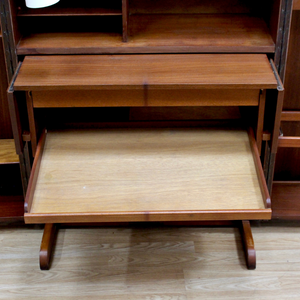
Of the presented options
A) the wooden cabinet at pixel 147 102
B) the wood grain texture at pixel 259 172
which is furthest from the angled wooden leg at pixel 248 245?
the wood grain texture at pixel 259 172

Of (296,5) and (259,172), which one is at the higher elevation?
(296,5)

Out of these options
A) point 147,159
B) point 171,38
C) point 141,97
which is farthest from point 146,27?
point 147,159

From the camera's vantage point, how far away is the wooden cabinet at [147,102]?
1.47 meters

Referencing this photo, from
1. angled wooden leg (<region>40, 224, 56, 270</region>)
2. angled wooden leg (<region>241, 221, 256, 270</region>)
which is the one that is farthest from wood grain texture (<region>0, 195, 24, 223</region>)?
angled wooden leg (<region>241, 221, 256, 270</region>)

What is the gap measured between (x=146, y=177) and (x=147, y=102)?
268 mm

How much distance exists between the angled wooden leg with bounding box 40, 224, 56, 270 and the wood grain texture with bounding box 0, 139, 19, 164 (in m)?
0.34

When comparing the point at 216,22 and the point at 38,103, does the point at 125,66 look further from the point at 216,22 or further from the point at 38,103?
the point at 216,22

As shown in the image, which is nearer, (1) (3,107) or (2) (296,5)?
(2) (296,5)

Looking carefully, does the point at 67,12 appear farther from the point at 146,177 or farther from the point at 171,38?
the point at 146,177

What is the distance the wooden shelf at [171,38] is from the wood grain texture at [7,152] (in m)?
0.54

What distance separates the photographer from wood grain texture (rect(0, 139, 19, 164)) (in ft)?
6.49

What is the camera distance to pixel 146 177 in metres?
1.56

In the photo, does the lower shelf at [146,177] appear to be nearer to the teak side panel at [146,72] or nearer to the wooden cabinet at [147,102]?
the wooden cabinet at [147,102]

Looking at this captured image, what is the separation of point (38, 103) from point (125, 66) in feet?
1.11
